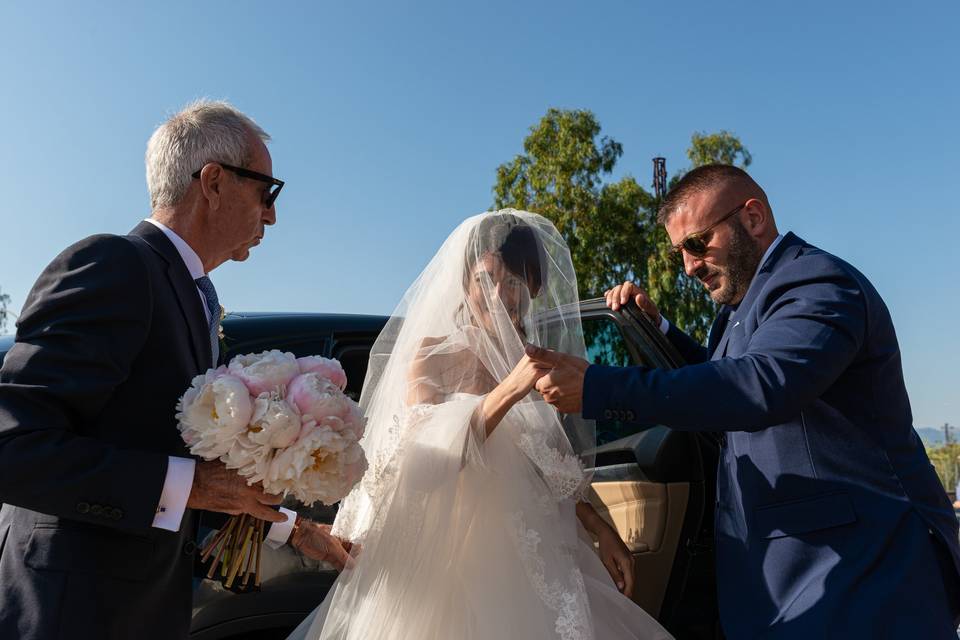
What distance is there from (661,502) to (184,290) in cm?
190

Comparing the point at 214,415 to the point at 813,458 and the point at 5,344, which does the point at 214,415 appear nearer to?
the point at 5,344

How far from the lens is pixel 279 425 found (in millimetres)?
1678

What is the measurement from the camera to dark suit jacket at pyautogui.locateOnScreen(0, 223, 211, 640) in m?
1.60

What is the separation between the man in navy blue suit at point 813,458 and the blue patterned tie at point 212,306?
869mm

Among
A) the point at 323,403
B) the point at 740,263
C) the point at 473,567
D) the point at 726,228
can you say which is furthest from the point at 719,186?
the point at 323,403

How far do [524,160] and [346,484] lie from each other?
511 inches

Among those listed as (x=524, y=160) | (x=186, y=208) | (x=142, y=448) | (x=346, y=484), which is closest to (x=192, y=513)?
(x=142, y=448)

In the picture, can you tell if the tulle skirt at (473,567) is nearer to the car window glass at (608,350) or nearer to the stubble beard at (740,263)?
the car window glass at (608,350)

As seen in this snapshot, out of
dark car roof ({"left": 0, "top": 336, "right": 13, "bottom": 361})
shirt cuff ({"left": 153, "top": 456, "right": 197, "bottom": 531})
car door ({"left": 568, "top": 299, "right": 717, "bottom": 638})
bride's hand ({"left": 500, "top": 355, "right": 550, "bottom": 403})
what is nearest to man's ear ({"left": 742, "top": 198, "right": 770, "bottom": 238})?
car door ({"left": 568, "top": 299, "right": 717, "bottom": 638})

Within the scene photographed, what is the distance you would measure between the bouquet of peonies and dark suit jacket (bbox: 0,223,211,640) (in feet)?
0.41

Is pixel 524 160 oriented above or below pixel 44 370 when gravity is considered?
above

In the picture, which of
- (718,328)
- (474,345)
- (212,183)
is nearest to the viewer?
(212,183)

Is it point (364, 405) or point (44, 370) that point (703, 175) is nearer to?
point (364, 405)

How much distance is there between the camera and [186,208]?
2.09 meters
